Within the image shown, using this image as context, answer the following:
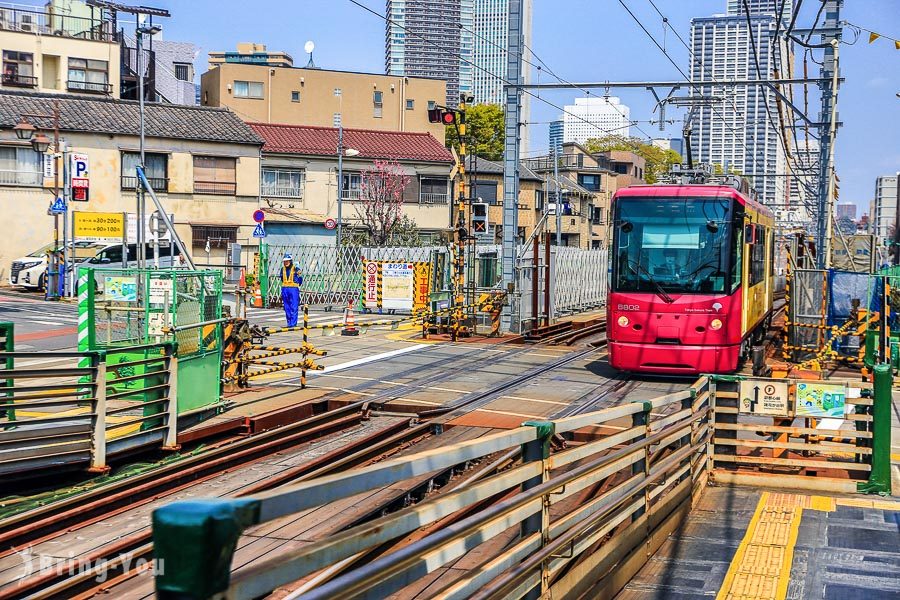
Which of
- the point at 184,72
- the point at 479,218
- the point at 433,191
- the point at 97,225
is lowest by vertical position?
the point at 97,225

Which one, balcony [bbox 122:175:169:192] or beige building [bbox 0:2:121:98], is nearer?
balcony [bbox 122:175:169:192]

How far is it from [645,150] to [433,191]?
180 ft

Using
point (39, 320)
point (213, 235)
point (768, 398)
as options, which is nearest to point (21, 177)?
point (213, 235)

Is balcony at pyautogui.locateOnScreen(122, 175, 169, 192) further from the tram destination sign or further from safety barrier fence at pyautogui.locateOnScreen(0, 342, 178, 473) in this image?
the tram destination sign

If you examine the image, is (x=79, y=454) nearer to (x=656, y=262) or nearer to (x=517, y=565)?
(x=517, y=565)

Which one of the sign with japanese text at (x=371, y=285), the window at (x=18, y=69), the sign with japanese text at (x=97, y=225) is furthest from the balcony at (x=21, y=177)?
the sign with japanese text at (x=371, y=285)

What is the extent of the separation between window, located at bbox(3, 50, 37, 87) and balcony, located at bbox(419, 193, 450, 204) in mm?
20175

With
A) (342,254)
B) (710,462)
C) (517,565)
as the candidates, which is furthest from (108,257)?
(517,565)

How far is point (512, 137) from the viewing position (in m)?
24.1

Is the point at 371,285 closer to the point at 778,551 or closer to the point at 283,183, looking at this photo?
the point at 283,183

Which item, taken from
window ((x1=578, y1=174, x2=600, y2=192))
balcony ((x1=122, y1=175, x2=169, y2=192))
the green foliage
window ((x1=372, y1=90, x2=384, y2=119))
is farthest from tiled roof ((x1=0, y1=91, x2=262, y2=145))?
the green foliage

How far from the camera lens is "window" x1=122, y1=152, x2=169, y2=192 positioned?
4356 cm

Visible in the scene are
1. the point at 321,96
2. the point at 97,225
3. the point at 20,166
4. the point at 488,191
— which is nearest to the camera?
the point at 97,225

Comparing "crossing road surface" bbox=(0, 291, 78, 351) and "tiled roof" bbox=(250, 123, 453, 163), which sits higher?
"tiled roof" bbox=(250, 123, 453, 163)
